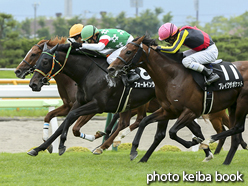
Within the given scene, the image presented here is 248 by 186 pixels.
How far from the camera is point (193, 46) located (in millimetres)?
5465

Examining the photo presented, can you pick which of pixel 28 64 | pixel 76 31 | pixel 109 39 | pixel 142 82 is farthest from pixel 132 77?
pixel 28 64

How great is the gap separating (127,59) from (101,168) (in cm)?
132

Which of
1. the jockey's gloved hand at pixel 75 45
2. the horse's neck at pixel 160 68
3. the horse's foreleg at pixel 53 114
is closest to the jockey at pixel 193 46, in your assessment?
the horse's neck at pixel 160 68

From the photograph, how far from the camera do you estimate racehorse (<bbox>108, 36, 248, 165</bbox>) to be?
514 cm

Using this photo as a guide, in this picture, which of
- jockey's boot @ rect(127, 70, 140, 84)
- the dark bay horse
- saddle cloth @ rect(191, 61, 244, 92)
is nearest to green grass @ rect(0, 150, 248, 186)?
the dark bay horse

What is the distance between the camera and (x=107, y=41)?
5762 mm

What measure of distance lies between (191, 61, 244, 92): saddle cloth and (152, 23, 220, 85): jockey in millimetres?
79

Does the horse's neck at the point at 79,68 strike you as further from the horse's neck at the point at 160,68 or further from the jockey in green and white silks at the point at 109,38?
the horse's neck at the point at 160,68

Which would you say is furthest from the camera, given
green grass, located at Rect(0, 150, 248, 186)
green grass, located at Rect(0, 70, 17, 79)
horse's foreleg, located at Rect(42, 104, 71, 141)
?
green grass, located at Rect(0, 70, 17, 79)

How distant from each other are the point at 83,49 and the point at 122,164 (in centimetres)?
166

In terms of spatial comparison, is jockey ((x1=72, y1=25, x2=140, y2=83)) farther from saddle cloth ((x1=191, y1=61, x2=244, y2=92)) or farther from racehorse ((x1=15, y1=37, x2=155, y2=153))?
saddle cloth ((x1=191, y1=61, x2=244, y2=92))

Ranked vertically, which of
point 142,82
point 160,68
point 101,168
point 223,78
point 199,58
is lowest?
point 101,168

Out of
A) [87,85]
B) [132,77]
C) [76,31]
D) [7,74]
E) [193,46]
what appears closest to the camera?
[193,46]

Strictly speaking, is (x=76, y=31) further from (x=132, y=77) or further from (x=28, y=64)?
(x=132, y=77)
